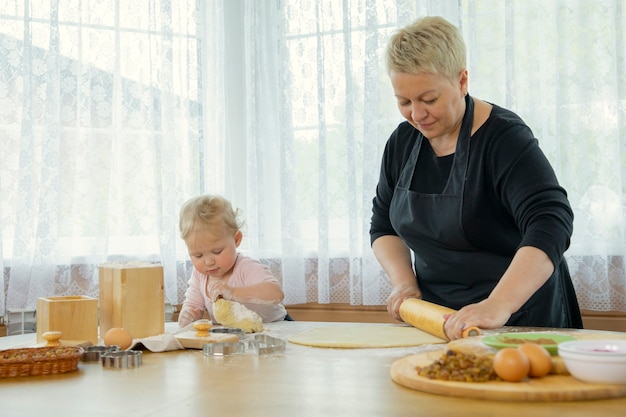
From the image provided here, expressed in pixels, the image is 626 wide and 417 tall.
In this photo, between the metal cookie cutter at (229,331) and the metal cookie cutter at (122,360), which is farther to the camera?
the metal cookie cutter at (229,331)

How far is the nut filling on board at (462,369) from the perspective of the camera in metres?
1.14

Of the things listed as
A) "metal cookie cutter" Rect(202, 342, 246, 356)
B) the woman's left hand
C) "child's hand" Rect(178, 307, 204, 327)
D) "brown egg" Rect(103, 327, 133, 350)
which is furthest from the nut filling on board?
"child's hand" Rect(178, 307, 204, 327)

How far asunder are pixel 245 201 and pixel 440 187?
1523mm

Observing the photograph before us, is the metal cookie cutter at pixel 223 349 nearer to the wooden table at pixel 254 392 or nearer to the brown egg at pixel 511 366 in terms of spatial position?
the wooden table at pixel 254 392

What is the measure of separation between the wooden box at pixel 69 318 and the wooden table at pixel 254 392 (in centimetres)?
24

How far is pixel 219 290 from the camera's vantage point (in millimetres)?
2168

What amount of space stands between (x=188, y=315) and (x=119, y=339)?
60 centimetres

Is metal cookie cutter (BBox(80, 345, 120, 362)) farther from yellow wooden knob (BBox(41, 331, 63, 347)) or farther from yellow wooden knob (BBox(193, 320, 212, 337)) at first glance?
yellow wooden knob (BBox(193, 320, 212, 337))

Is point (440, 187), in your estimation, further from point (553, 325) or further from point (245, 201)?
point (245, 201)

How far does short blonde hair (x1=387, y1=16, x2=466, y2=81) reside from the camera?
1.83 m

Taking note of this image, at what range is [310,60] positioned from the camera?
3.25m

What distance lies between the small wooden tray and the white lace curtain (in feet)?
5.73

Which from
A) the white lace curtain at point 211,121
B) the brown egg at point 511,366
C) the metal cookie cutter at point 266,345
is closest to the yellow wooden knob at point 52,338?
the metal cookie cutter at point 266,345

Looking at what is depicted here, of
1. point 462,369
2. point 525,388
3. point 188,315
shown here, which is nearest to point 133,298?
point 188,315
